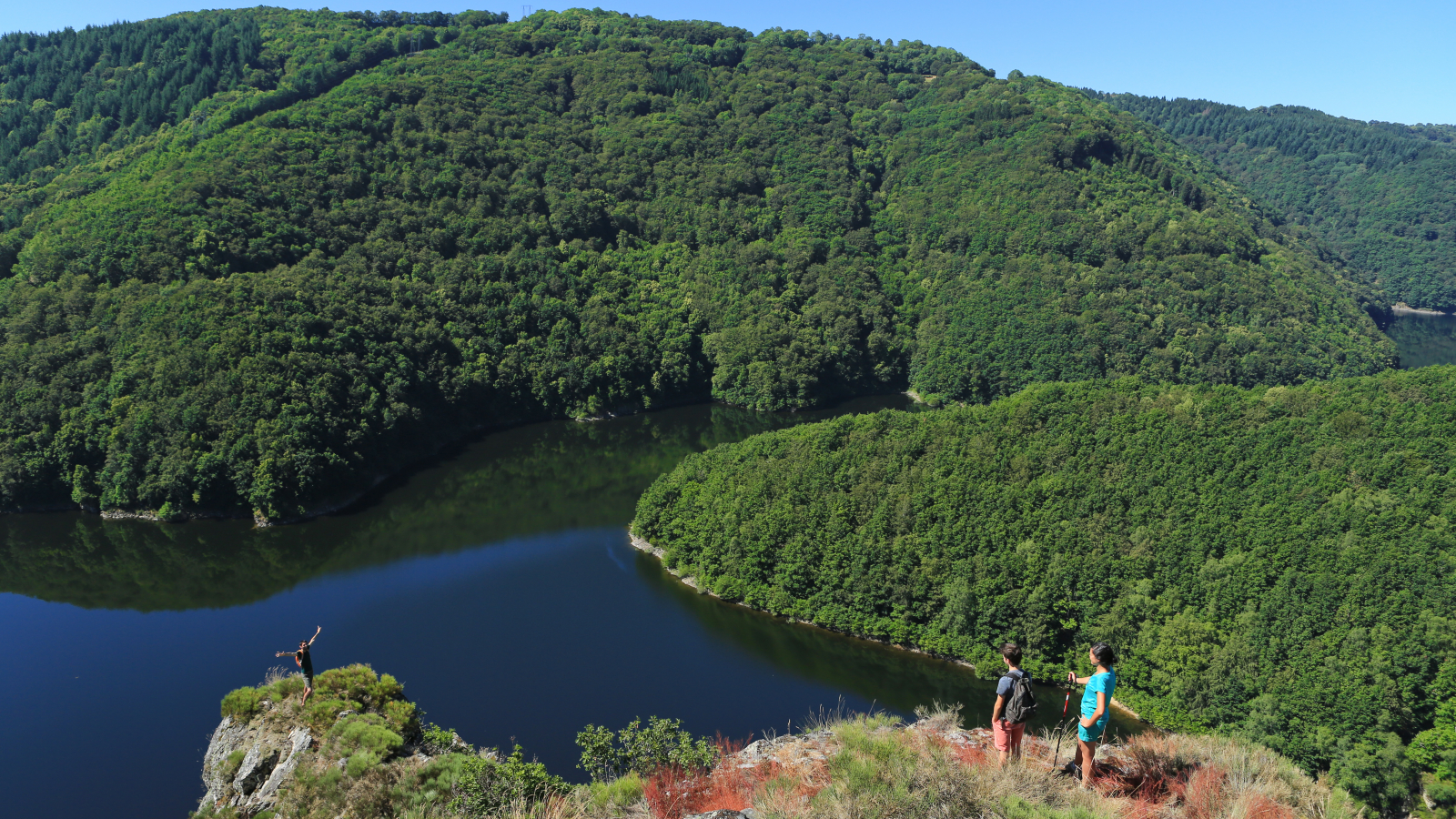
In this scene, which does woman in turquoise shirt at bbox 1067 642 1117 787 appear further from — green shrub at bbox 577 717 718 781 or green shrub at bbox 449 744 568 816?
green shrub at bbox 577 717 718 781

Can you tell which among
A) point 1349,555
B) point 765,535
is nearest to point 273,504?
point 765,535

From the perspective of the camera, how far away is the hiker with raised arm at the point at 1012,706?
12297mm

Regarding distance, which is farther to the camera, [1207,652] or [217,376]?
[217,376]

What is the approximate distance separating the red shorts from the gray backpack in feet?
0.41

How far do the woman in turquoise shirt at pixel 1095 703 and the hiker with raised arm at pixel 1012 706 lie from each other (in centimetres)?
68

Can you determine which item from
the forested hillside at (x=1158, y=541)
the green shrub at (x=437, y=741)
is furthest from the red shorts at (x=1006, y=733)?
the forested hillside at (x=1158, y=541)

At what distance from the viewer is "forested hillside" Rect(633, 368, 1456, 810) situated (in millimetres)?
30531

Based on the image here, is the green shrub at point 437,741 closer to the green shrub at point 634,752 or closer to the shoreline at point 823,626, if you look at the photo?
the green shrub at point 634,752

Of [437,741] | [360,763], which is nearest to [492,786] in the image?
[360,763]

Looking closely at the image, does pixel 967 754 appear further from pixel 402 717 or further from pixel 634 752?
pixel 402 717

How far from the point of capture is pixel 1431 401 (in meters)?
42.3

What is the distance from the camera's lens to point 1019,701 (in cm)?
1252

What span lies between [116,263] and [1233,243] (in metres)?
109

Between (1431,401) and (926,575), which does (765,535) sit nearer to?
(926,575)
